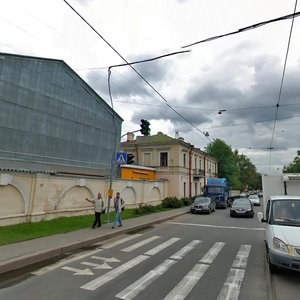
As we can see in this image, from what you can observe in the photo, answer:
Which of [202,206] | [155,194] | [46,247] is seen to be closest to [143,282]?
[46,247]

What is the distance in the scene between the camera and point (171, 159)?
4172cm

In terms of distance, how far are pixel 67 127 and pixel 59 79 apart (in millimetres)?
3890

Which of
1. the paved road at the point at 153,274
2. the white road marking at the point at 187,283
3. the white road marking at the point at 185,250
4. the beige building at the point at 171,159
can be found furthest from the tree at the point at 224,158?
the white road marking at the point at 187,283

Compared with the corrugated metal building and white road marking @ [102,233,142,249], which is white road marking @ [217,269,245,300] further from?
the corrugated metal building

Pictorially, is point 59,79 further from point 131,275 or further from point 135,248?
point 131,275

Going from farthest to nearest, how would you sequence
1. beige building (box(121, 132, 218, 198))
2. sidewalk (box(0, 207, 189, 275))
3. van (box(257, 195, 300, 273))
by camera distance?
beige building (box(121, 132, 218, 198)) < sidewalk (box(0, 207, 189, 275)) < van (box(257, 195, 300, 273))

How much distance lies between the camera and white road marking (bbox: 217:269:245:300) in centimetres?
601

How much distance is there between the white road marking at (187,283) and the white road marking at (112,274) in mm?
1585

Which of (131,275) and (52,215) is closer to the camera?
(131,275)

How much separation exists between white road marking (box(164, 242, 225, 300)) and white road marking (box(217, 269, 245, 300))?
2.13 feet

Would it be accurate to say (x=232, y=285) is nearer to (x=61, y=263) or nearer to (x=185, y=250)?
(x=185, y=250)

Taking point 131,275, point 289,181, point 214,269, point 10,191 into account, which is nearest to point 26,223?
point 10,191

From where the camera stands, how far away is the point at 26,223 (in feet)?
47.9

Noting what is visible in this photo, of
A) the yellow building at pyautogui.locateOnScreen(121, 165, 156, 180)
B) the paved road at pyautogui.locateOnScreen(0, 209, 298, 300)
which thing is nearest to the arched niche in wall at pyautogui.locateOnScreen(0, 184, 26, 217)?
the paved road at pyautogui.locateOnScreen(0, 209, 298, 300)
